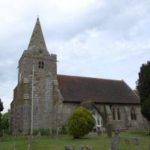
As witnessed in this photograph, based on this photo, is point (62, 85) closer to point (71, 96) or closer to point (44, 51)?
point (71, 96)

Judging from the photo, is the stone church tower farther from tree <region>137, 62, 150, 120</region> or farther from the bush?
tree <region>137, 62, 150, 120</region>

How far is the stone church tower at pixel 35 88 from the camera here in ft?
131

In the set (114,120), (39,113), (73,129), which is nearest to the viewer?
(73,129)

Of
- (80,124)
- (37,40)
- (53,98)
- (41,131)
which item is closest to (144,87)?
(80,124)

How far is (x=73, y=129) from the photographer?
29.0m

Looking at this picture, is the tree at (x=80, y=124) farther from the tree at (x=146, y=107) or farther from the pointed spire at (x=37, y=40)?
the pointed spire at (x=37, y=40)

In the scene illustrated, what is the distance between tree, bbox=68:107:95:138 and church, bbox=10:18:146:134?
985 cm

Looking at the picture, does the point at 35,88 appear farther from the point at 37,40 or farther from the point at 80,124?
the point at 80,124

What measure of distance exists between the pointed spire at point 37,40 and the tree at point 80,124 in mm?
17799

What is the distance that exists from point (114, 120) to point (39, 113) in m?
12.1

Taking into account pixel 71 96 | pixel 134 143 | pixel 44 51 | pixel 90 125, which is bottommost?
pixel 134 143

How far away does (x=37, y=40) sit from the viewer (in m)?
45.5

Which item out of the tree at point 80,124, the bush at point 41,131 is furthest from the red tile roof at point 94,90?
the tree at point 80,124

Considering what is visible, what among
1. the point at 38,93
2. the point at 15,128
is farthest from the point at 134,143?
the point at 15,128
